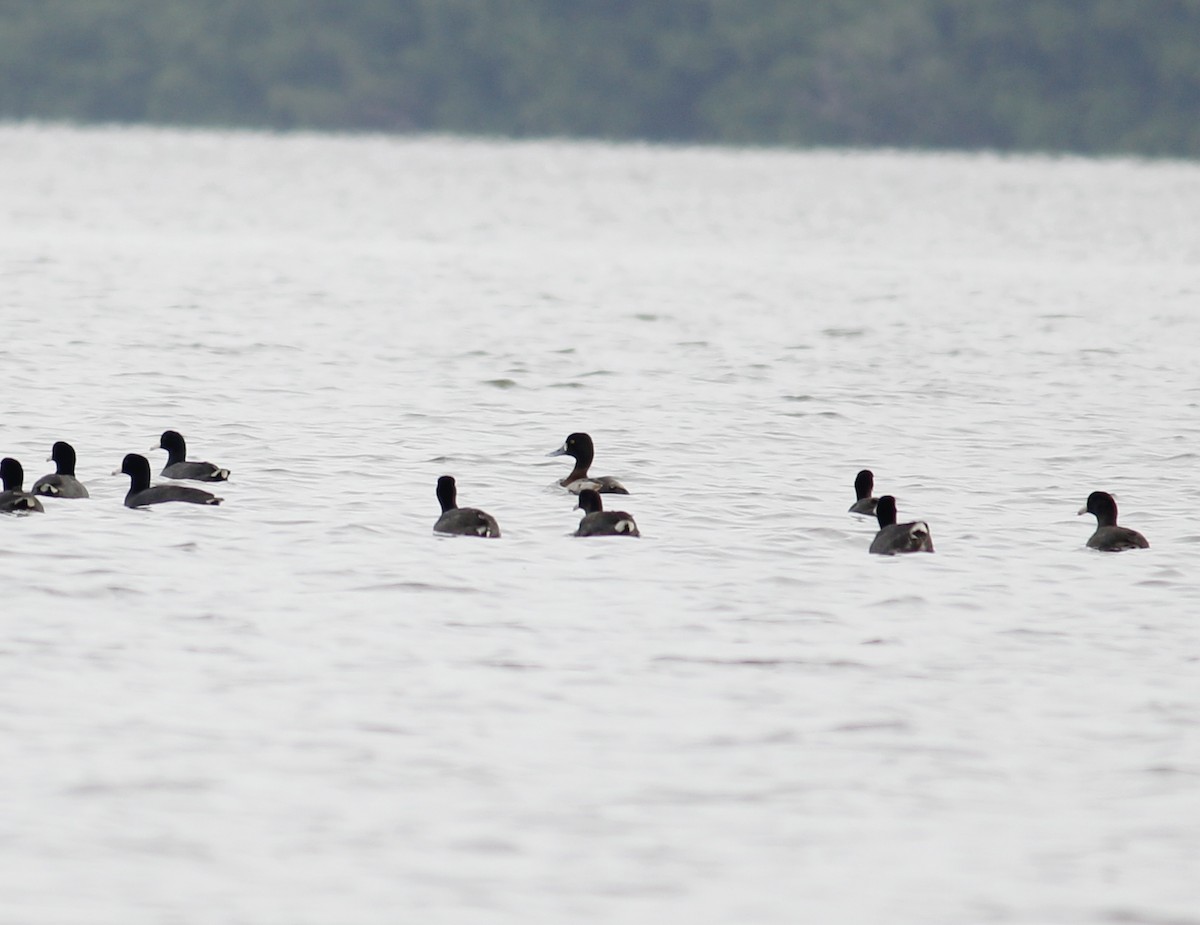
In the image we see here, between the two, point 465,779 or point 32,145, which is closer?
point 465,779

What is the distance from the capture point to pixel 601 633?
12.9m

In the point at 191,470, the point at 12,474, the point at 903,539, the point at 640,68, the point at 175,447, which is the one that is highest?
the point at 640,68

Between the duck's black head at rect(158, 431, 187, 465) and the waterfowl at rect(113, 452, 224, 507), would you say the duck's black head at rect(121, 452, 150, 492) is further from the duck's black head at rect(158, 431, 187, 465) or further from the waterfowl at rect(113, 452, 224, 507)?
Answer: the duck's black head at rect(158, 431, 187, 465)

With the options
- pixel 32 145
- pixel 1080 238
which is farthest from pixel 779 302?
pixel 32 145

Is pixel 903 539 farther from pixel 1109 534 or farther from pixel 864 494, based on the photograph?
pixel 864 494

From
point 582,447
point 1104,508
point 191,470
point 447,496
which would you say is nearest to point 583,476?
point 582,447

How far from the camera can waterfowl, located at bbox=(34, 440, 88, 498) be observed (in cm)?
1664

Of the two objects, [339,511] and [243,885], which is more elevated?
[339,511]

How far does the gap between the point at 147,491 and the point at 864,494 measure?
5516 millimetres

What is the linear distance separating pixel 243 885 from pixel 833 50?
95.2 metres

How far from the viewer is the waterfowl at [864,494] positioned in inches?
669

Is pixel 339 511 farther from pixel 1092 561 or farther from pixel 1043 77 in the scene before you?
pixel 1043 77

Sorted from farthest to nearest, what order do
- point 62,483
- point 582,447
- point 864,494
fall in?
point 582,447, point 864,494, point 62,483

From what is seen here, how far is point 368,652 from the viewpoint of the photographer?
12352 mm
